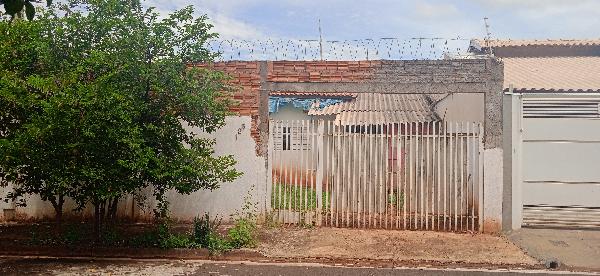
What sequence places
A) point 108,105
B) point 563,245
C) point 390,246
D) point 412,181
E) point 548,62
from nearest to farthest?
point 108,105 → point 390,246 → point 563,245 → point 412,181 → point 548,62

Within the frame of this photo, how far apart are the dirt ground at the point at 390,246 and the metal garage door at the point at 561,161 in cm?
148

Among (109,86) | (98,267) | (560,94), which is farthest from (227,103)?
(560,94)

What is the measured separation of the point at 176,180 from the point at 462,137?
5.15 m

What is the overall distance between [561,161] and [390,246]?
13.4ft

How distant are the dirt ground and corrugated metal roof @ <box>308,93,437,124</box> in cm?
670

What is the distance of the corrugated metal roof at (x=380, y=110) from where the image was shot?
52.3ft

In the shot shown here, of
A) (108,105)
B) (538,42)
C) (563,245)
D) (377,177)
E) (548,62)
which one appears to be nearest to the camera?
(108,105)

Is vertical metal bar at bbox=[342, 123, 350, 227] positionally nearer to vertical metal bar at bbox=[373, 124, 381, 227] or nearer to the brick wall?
vertical metal bar at bbox=[373, 124, 381, 227]

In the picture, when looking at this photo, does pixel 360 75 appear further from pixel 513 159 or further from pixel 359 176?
pixel 513 159

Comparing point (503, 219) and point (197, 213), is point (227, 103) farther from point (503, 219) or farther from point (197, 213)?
point (503, 219)

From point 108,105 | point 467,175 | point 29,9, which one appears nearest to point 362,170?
point 467,175

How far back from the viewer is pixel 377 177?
9.55 metres

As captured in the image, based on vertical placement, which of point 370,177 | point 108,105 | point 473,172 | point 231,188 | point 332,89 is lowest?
point 231,188

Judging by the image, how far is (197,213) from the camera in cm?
984
